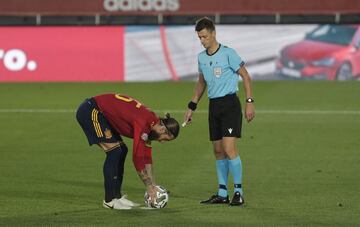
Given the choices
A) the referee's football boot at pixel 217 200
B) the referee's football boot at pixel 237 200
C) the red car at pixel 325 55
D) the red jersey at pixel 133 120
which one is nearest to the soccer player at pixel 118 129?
the red jersey at pixel 133 120

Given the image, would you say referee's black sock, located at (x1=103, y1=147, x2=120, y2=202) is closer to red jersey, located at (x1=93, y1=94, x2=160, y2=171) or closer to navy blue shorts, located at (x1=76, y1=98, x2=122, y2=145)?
navy blue shorts, located at (x1=76, y1=98, x2=122, y2=145)

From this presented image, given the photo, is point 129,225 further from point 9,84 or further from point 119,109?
point 9,84

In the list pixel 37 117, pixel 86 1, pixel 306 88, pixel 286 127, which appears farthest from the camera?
pixel 86 1

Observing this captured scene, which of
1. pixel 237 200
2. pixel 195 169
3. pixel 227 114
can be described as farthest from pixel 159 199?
pixel 195 169

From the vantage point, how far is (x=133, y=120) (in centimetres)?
1208

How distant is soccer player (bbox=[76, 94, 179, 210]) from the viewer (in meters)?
12.0

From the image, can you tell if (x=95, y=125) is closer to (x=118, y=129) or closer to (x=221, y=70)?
(x=118, y=129)

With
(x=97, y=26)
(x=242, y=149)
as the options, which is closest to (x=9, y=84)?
(x=97, y=26)

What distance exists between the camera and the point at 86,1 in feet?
117

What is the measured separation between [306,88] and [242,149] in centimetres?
1062

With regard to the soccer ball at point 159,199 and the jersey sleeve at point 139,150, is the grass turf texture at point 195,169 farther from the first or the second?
the jersey sleeve at point 139,150

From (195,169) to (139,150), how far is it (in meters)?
4.11

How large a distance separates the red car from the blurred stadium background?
0.10 ft

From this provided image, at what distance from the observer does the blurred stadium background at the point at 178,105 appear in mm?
12719
